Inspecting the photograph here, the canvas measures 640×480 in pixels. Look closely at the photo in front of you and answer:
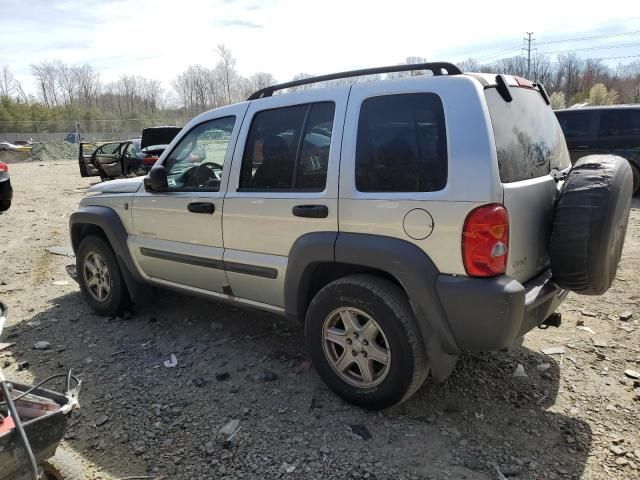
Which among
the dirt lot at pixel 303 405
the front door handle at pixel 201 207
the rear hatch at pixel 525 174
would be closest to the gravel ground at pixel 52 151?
the dirt lot at pixel 303 405

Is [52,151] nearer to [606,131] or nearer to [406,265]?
[606,131]

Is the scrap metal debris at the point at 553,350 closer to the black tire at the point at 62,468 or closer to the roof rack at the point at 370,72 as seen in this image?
the roof rack at the point at 370,72

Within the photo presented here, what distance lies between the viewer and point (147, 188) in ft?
13.6

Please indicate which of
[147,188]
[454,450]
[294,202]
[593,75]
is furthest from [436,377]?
[593,75]

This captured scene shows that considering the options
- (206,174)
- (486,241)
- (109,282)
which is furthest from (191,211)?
(486,241)

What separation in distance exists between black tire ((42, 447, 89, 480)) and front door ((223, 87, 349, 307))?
5.00 ft

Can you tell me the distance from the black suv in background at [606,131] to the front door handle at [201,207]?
946 cm

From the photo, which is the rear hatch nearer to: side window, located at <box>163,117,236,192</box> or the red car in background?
side window, located at <box>163,117,236,192</box>

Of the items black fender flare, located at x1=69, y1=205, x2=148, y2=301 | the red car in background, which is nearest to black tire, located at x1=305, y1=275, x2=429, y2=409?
black fender flare, located at x1=69, y1=205, x2=148, y2=301

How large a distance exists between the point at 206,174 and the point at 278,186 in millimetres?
811

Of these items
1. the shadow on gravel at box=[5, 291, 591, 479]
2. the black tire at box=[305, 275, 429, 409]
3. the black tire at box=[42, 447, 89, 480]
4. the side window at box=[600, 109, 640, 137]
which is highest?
the side window at box=[600, 109, 640, 137]

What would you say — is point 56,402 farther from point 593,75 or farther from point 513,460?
point 593,75

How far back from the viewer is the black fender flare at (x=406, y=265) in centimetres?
263

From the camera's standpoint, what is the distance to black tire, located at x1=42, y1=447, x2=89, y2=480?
2.31 m
